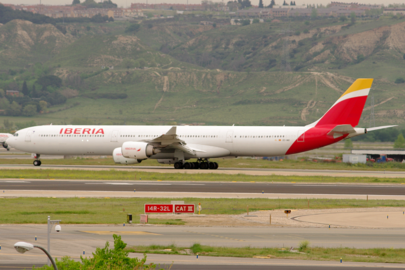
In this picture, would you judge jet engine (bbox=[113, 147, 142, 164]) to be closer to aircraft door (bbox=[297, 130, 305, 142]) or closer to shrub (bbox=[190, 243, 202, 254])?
aircraft door (bbox=[297, 130, 305, 142])

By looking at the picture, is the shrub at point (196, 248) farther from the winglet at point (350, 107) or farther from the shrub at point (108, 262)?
the winglet at point (350, 107)

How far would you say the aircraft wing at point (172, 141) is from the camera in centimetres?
5378

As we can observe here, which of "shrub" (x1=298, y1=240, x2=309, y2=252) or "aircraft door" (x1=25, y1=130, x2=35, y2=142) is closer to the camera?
"shrub" (x1=298, y1=240, x2=309, y2=252)

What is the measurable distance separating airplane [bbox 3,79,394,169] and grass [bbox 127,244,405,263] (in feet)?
111

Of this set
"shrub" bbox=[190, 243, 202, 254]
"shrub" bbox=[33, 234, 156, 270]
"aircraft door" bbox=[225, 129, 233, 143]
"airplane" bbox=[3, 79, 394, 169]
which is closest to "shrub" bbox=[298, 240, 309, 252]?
"shrub" bbox=[190, 243, 202, 254]

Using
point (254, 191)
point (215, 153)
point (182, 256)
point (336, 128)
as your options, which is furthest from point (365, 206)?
point (215, 153)

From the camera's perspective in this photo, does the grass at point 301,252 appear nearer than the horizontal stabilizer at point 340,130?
Yes

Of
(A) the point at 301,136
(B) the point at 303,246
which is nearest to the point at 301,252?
(B) the point at 303,246

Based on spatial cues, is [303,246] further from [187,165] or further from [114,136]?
[114,136]

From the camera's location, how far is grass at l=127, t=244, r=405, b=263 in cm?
1905

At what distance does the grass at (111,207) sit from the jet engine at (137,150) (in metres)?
20.0

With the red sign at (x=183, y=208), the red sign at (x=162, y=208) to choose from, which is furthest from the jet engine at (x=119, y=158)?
the red sign at (x=183, y=208)

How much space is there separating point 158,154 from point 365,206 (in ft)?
92.0

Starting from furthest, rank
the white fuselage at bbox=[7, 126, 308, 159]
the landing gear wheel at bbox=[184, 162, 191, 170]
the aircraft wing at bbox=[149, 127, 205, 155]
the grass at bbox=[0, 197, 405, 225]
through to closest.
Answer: the landing gear wheel at bbox=[184, 162, 191, 170] < the white fuselage at bbox=[7, 126, 308, 159] < the aircraft wing at bbox=[149, 127, 205, 155] < the grass at bbox=[0, 197, 405, 225]
